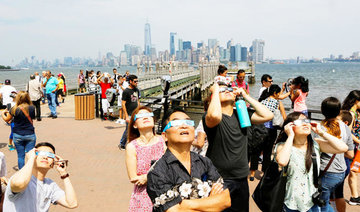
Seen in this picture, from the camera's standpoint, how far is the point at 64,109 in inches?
619

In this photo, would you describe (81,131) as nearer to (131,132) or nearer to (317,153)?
(131,132)

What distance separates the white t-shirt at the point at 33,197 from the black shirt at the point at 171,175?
1.23m

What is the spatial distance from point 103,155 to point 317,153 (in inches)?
230

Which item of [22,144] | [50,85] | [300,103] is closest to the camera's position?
[22,144]

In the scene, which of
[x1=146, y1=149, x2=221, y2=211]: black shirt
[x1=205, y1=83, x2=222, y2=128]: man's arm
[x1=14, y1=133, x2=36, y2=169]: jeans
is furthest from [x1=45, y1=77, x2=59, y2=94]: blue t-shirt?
[x1=146, y1=149, x2=221, y2=211]: black shirt

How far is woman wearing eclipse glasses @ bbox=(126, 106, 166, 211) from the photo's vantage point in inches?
118

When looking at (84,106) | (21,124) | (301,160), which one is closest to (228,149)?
(301,160)

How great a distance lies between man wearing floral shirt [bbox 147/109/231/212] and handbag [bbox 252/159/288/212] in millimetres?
1186

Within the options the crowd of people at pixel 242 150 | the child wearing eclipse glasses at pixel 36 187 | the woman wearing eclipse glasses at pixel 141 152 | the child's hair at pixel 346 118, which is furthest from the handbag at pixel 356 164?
the child wearing eclipse glasses at pixel 36 187

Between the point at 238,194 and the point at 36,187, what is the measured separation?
2.08 m

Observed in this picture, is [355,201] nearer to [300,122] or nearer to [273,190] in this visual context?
[273,190]

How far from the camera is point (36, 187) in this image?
2.69 m

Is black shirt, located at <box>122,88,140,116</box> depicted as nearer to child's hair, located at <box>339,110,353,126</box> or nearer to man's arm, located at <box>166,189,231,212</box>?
child's hair, located at <box>339,110,353,126</box>

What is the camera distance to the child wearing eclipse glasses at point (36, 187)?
243 cm
